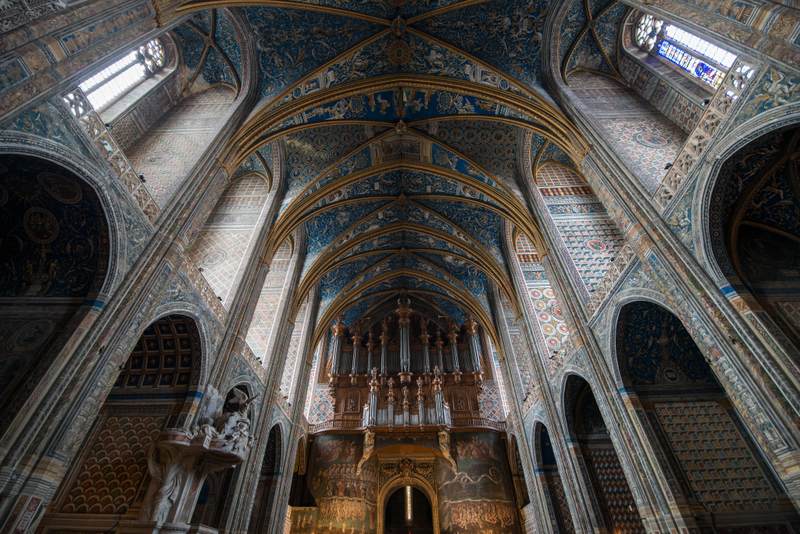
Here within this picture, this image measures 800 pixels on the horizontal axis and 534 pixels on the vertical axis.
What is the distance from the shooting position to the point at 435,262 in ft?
64.8

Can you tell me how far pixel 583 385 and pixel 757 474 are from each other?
4.05 metres

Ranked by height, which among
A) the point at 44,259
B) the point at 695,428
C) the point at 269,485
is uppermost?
the point at 44,259

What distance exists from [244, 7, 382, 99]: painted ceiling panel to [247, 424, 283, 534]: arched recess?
11.3m

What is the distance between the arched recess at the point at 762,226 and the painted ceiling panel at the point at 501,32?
251 inches

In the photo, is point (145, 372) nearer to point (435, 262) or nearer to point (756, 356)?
point (756, 356)

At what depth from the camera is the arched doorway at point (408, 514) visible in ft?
60.0

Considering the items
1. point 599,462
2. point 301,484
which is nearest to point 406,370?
point 301,484

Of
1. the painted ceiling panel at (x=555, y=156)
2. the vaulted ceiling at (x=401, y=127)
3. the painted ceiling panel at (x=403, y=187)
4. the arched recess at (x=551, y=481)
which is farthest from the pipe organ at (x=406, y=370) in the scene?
the painted ceiling panel at (x=555, y=156)

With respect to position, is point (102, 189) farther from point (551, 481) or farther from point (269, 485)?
point (551, 481)

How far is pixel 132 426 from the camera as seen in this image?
7855mm

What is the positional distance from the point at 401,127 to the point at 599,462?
1171 cm

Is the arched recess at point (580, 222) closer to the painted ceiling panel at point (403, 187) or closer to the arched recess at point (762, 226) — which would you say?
the painted ceiling panel at point (403, 187)

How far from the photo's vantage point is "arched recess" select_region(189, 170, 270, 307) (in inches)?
414

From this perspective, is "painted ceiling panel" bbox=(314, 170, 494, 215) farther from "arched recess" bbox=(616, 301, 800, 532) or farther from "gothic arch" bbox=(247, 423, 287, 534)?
"gothic arch" bbox=(247, 423, 287, 534)
